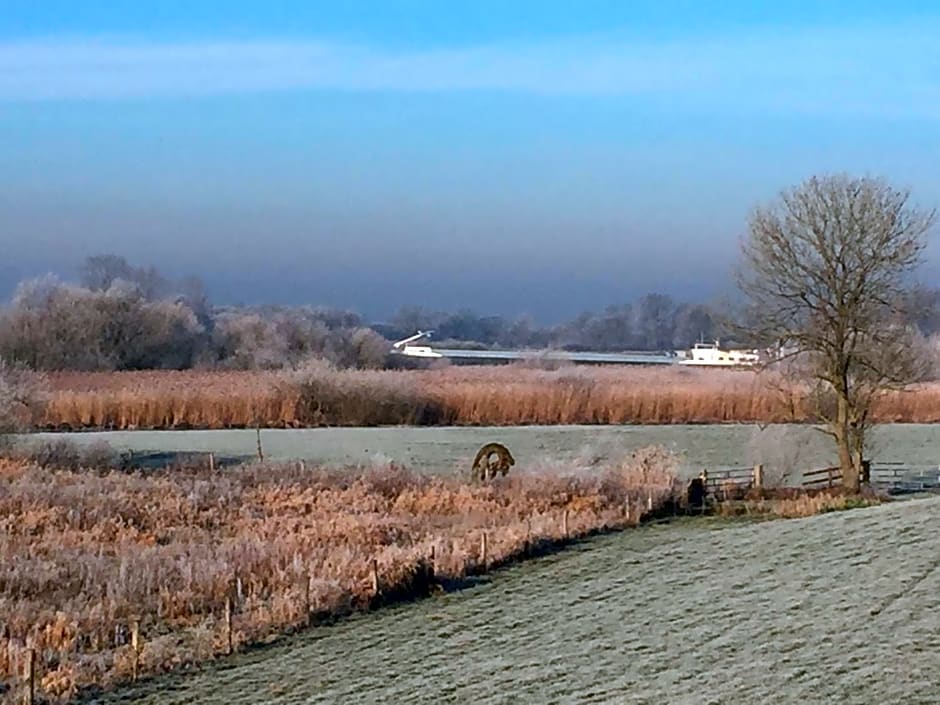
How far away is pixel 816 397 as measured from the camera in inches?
1309

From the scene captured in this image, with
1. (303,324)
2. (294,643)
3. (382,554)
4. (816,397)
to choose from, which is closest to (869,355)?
(816,397)

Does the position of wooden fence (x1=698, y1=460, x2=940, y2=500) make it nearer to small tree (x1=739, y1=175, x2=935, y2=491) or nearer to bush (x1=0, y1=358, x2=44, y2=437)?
small tree (x1=739, y1=175, x2=935, y2=491)

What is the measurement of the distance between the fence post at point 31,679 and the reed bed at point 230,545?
0.17m

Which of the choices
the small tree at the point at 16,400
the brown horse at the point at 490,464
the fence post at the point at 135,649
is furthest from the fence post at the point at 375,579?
the small tree at the point at 16,400

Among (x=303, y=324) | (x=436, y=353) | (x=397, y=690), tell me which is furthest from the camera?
(x=436, y=353)

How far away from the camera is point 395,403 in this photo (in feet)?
166

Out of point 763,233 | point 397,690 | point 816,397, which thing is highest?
point 763,233

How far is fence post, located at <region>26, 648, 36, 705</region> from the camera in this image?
528 inches

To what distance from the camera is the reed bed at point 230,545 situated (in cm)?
1653

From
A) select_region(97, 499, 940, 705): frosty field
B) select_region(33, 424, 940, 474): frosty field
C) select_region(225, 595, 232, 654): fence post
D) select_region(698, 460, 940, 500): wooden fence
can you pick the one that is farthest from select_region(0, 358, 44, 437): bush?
select_region(225, 595, 232, 654): fence post

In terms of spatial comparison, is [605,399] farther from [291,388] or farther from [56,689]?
[56,689]

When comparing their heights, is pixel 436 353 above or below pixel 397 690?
above

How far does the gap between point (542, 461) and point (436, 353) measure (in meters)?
68.0

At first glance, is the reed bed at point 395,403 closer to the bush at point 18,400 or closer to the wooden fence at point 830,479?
the bush at point 18,400
